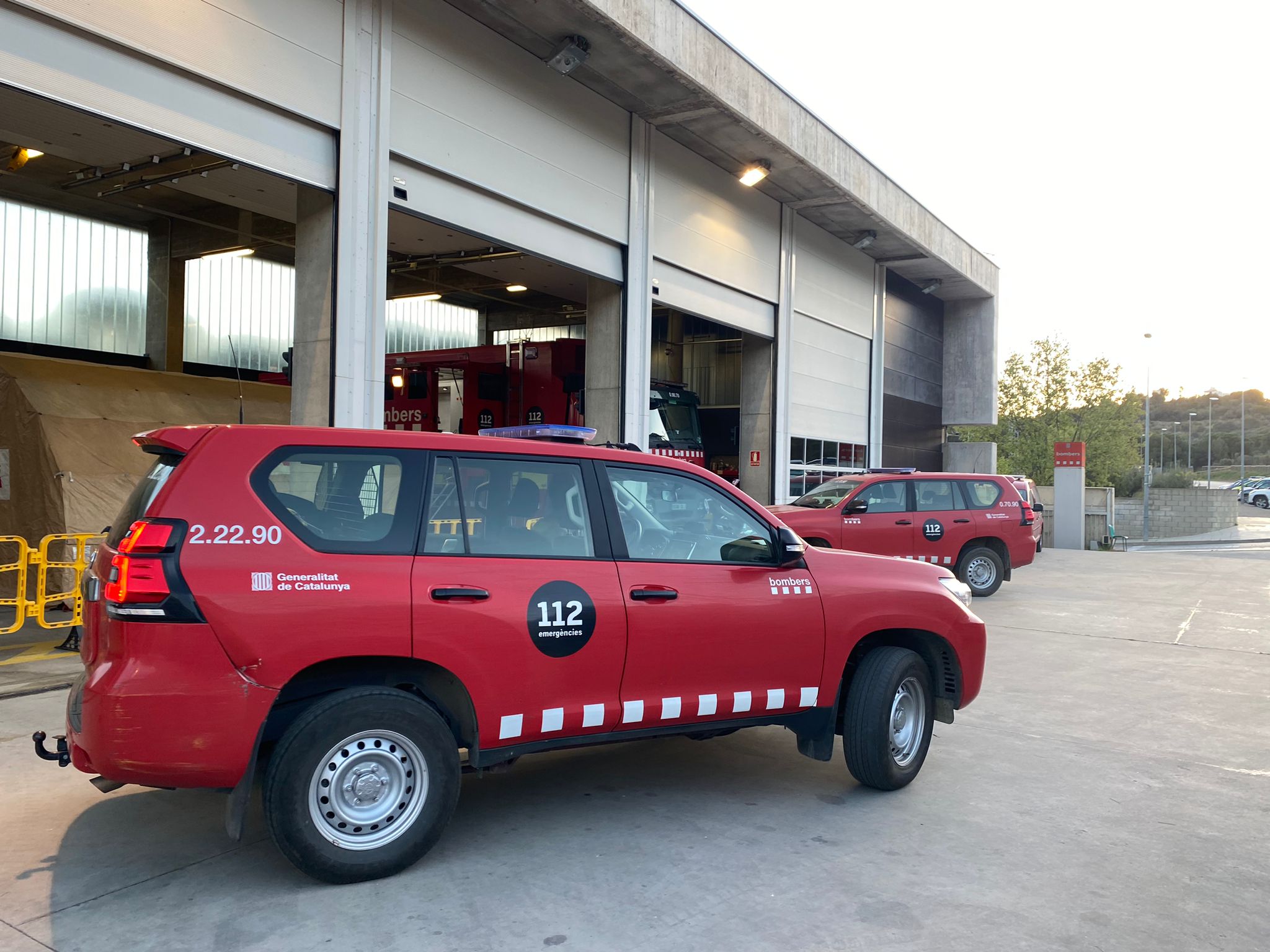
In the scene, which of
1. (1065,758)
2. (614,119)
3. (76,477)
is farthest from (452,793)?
(614,119)

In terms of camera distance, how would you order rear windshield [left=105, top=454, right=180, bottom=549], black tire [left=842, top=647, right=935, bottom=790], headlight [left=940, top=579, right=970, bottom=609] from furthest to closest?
headlight [left=940, top=579, right=970, bottom=609]
black tire [left=842, top=647, right=935, bottom=790]
rear windshield [left=105, top=454, right=180, bottom=549]

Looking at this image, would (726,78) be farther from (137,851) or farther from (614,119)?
(137,851)

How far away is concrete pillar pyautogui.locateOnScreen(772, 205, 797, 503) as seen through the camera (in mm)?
22922

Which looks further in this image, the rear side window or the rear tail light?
the rear side window

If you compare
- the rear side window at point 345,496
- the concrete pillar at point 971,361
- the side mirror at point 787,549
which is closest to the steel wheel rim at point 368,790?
the rear side window at point 345,496

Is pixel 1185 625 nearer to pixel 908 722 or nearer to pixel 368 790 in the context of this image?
pixel 908 722

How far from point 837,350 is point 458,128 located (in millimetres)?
15639

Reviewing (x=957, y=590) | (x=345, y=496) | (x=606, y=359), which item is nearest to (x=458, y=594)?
(x=345, y=496)

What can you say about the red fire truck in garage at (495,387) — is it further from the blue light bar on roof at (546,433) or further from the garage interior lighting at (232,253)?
the blue light bar on roof at (546,433)

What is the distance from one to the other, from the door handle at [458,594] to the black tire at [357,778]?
1.40ft

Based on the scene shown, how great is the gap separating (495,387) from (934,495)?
8182 mm

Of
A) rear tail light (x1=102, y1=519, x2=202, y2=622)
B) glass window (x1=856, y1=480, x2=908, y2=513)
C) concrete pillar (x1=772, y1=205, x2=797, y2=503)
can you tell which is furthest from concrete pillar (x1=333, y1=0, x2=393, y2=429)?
concrete pillar (x1=772, y1=205, x2=797, y2=503)

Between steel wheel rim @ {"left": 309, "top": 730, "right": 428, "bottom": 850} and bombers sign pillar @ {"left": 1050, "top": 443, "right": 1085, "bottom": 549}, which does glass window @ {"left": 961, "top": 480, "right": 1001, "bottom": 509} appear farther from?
bombers sign pillar @ {"left": 1050, "top": 443, "right": 1085, "bottom": 549}

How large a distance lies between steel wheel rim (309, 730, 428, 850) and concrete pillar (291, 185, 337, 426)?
8123 millimetres
